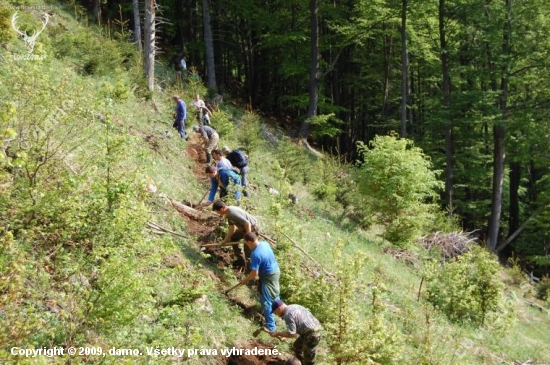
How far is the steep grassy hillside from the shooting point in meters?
4.37

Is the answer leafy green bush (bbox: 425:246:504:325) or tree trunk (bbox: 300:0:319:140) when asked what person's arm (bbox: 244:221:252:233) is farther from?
tree trunk (bbox: 300:0:319:140)

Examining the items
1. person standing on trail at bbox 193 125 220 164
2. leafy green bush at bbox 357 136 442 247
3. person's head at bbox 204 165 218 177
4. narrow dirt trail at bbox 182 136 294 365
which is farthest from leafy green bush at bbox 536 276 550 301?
person's head at bbox 204 165 218 177

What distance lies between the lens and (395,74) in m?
30.8

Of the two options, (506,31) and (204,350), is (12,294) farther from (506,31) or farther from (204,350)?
(506,31)

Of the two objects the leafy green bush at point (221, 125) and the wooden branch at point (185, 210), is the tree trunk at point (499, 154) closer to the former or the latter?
the leafy green bush at point (221, 125)

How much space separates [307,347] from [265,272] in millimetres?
1244

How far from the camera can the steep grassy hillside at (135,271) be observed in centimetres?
437

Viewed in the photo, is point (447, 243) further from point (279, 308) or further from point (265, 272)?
point (279, 308)

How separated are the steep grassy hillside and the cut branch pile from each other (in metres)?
3.58

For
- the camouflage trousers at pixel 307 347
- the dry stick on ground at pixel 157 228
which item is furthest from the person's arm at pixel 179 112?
the camouflage trousers at pixel 307 347

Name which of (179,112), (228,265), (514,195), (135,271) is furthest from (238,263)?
(514,195)

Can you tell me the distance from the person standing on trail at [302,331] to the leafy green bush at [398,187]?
8.82m

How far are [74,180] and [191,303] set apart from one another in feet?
6.93

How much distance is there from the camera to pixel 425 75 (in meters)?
31.4
